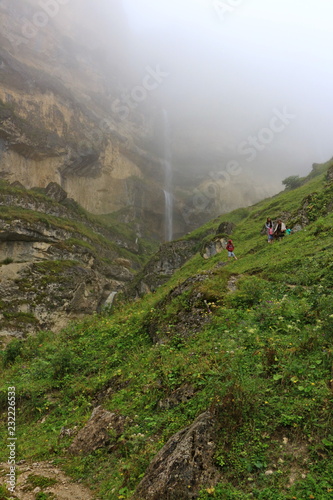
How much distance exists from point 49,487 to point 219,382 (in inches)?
137

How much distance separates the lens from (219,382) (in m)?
5.38

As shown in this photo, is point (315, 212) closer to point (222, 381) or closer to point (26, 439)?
point (222, 381)

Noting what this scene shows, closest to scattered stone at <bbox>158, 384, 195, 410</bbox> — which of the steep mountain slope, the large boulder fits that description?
the large boulder

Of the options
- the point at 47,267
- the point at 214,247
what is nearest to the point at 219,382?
the point at 214,247

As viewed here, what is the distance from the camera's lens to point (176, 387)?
22.0 ft

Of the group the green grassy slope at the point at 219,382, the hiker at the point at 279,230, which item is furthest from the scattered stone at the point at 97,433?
the hiker at the point at 279,230

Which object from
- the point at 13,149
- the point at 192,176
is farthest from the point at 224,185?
the point at 13,149

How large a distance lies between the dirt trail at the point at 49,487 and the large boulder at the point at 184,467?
1244 millimetres

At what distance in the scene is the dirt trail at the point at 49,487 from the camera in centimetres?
508

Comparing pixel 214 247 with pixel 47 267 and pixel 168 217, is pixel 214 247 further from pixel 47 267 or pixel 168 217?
pixel 168 217

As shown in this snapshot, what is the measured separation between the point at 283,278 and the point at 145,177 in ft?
498

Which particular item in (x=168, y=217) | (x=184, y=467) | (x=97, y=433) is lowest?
(x=184, y=467)

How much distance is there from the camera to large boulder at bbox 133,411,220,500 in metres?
4.23

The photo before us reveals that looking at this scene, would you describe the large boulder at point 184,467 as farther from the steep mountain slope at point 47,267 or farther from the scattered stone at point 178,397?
the steep mountain slope at point 47,267
